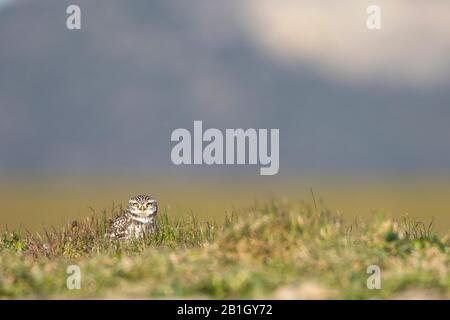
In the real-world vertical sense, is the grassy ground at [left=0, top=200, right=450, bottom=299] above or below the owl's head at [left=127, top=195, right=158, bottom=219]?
below

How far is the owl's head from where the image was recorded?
2114 cm

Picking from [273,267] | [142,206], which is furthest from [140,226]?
[273,267]

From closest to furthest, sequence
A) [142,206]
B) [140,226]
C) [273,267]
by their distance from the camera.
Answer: [273,267], [140,226], [142,206]

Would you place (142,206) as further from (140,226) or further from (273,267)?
(273,267)

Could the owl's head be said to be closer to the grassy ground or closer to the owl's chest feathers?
the owl's chest feathers

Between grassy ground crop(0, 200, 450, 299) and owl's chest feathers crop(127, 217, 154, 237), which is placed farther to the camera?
owl's chest feathers crop(127, 217, 154, 237)

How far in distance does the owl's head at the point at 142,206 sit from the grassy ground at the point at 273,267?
3934 mm

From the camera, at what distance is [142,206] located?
21281 mm

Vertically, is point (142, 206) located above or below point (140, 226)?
above

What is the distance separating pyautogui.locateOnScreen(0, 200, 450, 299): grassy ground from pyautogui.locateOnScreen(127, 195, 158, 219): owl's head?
3.93 m

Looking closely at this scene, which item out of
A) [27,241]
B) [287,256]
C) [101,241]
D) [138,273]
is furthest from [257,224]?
[27,241]

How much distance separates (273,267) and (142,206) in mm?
7277

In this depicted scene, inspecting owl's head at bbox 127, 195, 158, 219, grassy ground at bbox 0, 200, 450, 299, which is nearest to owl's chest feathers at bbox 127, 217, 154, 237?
owl's head at bbox 127, 195, 158, 219
